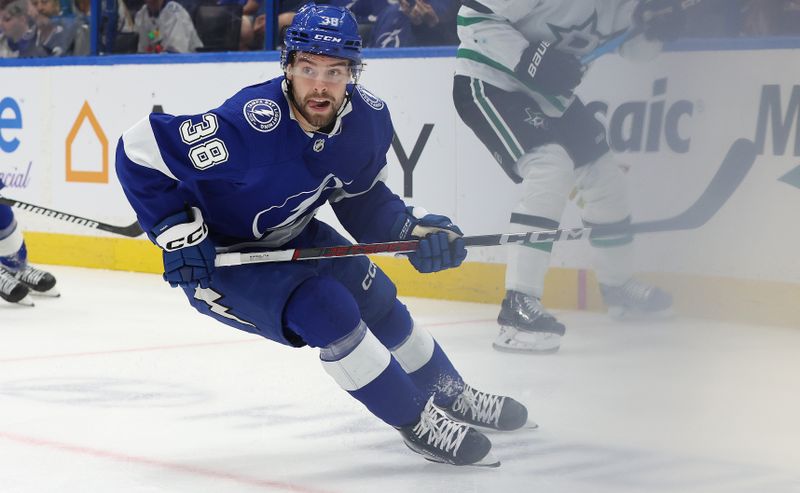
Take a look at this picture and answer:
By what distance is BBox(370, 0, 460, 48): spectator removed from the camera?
4.38 metres

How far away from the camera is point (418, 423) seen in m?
1.87

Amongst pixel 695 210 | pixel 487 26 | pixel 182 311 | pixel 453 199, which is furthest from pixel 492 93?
pixel 695 210

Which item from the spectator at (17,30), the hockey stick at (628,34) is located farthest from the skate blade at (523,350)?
the spectator at (17,30)

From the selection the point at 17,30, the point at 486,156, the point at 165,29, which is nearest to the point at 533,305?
the point at 486,156

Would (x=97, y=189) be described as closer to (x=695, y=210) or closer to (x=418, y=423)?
(x=418, y=423)

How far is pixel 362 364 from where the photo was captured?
5.90 ft

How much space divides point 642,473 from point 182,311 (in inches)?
109

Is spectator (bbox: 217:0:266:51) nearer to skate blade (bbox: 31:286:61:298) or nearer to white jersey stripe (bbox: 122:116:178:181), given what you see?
skate blade (bbox: 31:286:61:298)

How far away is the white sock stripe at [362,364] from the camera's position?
1.80m

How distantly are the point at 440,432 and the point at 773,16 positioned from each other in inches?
43.9

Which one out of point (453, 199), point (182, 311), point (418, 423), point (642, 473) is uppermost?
point (642, 473)

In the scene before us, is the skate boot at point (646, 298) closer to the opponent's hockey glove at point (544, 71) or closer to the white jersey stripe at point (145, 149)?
the white jersey stripe at point (145, 149)

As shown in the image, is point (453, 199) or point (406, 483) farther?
point (453, 199)

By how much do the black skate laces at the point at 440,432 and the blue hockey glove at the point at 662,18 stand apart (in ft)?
3.67
